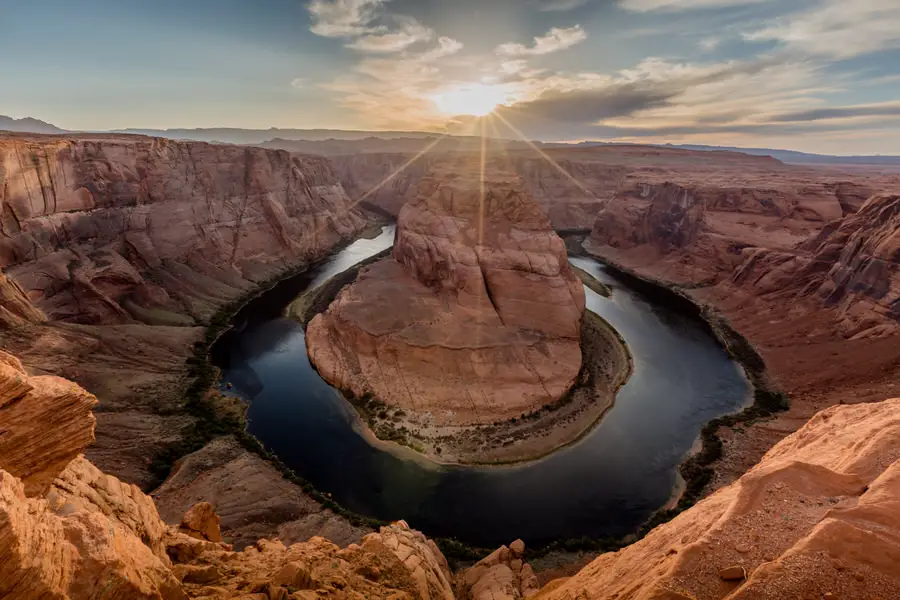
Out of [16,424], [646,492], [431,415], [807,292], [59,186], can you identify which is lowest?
[646,492]

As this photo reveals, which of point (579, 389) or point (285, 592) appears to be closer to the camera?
point (285, 592)

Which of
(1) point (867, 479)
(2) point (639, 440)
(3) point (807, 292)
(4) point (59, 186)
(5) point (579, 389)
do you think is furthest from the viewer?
(3) point (807, 292)

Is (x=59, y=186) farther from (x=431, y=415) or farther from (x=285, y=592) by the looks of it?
(x=285, y=592)

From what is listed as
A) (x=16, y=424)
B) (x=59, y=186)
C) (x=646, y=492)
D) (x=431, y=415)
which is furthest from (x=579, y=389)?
(x=59, y=186)

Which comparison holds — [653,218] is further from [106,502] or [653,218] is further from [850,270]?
[106,502]

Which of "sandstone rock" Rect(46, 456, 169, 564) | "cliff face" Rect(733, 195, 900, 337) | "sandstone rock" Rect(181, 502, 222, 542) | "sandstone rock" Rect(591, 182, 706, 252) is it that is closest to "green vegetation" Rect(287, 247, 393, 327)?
"sandstone rock" Rect(181, 502, 222, 542)

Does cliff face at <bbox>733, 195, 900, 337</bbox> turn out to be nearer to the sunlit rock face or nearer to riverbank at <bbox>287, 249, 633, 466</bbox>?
riverbank at <bbox>287, 249, 633, 466</bbox>
